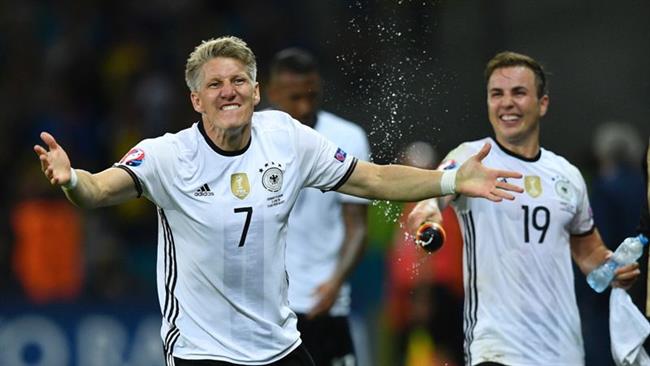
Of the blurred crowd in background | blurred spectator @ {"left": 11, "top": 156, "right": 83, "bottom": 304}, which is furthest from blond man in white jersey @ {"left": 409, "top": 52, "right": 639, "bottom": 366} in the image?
blurred spectator @ {"left": 11, "top": 156, "right": 83, "bottom": 304}

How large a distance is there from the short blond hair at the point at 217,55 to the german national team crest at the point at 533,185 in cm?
181

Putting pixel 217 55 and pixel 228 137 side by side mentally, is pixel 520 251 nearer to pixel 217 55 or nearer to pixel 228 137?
pixel 228 137

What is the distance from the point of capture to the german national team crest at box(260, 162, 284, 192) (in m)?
6.98

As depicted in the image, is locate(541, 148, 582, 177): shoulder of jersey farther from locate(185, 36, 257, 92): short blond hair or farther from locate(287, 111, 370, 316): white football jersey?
locate(185, 36, 257, 92): short blond hair

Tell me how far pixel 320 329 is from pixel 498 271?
71.9 inches

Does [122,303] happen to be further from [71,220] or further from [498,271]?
[498,271]

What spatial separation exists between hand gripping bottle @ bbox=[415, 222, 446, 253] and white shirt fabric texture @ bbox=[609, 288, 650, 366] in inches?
47.7

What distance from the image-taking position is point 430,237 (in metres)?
7.57

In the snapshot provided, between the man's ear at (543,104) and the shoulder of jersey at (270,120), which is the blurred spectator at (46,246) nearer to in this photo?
the man's ear at (543,104)

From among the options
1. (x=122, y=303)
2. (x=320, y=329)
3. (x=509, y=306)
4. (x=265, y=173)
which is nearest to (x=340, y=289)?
(x=320, y=329)

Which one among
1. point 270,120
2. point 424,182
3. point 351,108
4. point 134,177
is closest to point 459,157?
point 424,182

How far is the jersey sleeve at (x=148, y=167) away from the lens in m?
6.80

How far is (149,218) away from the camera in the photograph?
1488 centimetres

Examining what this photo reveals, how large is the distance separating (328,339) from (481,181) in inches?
108
